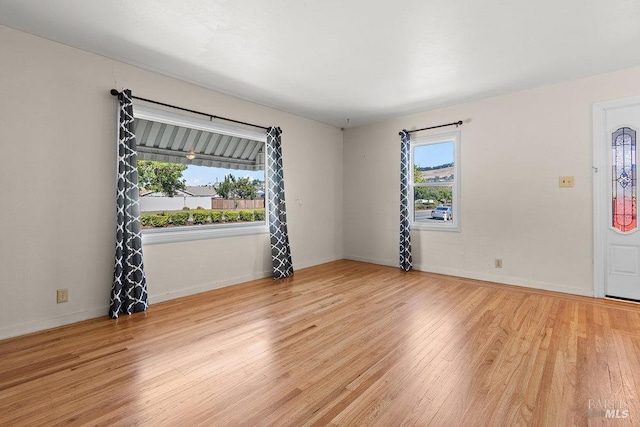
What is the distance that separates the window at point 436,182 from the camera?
4734mm

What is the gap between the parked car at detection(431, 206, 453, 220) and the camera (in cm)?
484

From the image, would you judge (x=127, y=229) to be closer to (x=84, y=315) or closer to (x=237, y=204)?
(x=84, y=315)

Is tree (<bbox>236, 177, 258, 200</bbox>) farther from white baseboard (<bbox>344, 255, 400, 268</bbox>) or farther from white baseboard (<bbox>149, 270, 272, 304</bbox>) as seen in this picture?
white baseboard (<bbox>344, 255, 400, 268</bbox>)

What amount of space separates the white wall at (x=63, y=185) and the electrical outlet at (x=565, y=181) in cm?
463

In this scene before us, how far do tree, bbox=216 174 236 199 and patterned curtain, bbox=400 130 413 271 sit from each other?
2751 millimetres

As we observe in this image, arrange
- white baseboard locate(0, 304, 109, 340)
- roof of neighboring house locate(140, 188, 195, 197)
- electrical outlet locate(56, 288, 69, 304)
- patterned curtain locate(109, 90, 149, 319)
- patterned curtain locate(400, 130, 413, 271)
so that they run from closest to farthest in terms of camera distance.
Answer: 1. white baseboard locate(0, 304, 109, 340)
2. electrical outlet locate(56, 288, 69, 304)
3. patterned curtain locate(109, 90, 149, 319)
4. roof of neighboring house locate(140, 188, 195, 197)
5. patterned curtain locate(400, 130, 413, 271)

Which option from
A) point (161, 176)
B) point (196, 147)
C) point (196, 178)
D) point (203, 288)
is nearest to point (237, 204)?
point (196, 178)

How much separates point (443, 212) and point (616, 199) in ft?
6.60

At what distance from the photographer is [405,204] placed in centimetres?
511

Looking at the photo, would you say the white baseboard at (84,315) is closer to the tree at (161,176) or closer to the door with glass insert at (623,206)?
the tree at (161,176)

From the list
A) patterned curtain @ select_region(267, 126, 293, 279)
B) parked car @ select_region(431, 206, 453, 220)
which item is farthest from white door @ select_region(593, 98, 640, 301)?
patterned curtain @ select_region(267, 126, 293, 279)

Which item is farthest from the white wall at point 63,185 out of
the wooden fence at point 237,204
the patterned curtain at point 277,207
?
the patterned curtain at point 277,207

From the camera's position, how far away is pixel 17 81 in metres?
2.66

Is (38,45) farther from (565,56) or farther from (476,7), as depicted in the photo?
(565,56)
